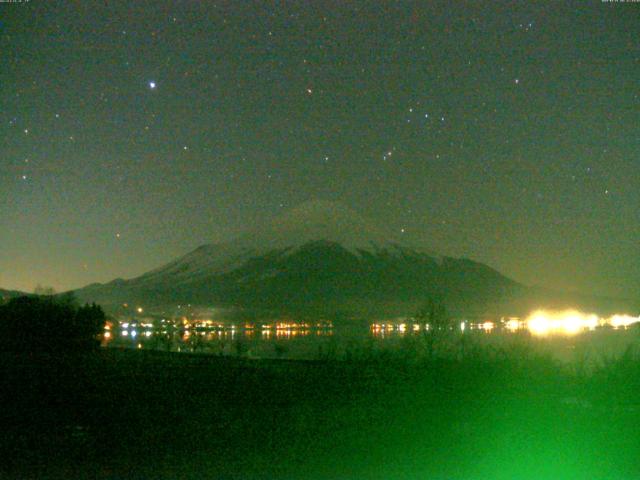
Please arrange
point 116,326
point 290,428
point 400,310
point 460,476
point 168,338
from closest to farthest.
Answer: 1. point 460,476
2. point 290,428
3. point 168,338
4. point 116,326
5. point 400,310

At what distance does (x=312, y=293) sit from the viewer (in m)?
172

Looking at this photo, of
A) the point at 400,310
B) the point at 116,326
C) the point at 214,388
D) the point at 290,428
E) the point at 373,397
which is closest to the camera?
the point at 290,428

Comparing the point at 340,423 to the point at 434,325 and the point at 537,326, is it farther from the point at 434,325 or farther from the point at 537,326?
the point at 537,326

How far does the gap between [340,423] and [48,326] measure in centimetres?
2092

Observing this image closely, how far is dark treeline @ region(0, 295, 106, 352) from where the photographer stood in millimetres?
30441

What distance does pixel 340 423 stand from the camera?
13.4 m

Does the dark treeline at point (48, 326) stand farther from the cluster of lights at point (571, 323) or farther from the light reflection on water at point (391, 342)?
the cluster of lights at point (571, 323)

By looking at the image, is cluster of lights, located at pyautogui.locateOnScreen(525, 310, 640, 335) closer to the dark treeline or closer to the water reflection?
the water reflection

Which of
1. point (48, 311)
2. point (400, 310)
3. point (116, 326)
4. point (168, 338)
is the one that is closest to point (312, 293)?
point (400, 310)

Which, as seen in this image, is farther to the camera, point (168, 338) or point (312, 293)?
point (312, 293)

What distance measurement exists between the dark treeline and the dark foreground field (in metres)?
10.8

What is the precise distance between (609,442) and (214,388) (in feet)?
28.7

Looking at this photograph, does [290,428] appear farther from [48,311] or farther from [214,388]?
[48,311]

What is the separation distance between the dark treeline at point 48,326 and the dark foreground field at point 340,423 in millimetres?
10801
